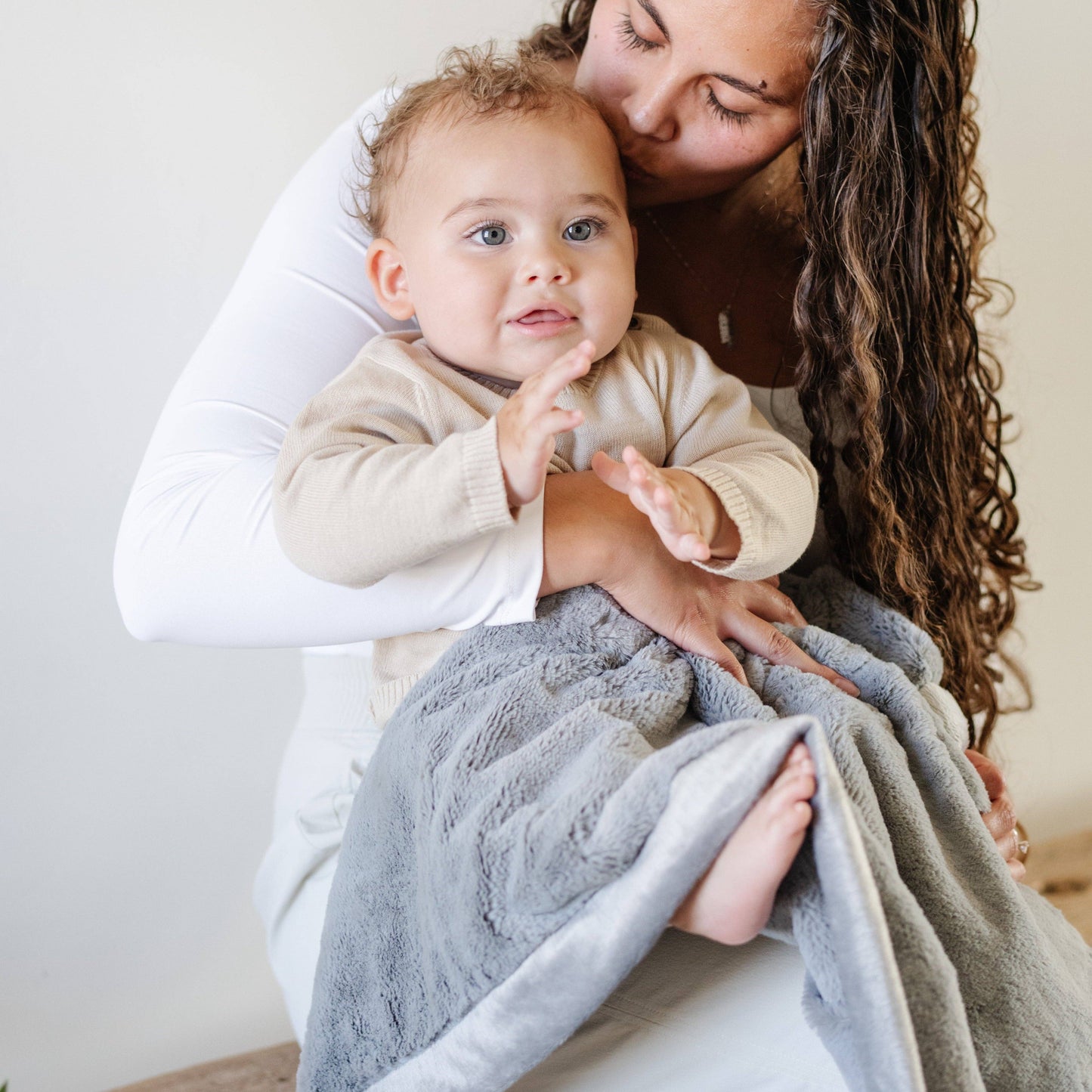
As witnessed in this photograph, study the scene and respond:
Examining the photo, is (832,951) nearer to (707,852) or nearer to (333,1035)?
(707,852)

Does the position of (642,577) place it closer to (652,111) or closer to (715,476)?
(715,476)

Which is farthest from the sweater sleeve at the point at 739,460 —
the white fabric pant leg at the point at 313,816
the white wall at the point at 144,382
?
the white wall at the point at 144,382

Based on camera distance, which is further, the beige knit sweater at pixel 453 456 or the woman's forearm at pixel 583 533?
the woman's forearm at pixel 583 533

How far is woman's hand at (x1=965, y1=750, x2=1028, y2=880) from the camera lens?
117cm

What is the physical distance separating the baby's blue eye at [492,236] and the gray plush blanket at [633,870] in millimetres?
349

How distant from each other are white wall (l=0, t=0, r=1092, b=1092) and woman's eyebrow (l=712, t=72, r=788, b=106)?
1.68ft

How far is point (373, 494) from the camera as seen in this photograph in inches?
33.2

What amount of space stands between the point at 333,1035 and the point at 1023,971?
588 mm

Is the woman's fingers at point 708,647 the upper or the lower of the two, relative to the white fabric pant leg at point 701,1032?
upper

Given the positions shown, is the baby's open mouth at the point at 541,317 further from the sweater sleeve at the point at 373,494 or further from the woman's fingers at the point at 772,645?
the woman's fingers at the point at 772,645

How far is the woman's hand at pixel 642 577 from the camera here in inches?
37.5

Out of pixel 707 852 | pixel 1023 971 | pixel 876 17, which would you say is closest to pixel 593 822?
pixel 707 852

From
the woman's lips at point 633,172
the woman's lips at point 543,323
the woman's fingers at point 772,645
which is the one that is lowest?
the woman's fingers at point 772,645

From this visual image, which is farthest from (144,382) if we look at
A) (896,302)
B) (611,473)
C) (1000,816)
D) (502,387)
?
(1000,816)
